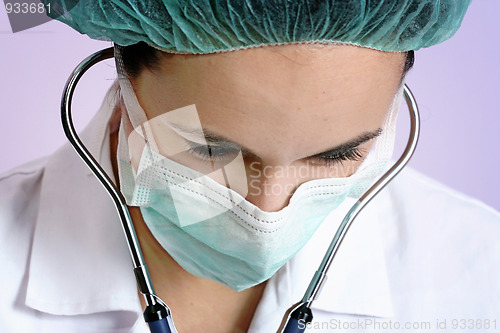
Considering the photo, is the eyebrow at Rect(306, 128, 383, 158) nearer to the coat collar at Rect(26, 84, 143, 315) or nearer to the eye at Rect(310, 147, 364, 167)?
the eye at Rect(310, 147, 364, 167)

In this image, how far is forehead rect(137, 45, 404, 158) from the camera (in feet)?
3.13

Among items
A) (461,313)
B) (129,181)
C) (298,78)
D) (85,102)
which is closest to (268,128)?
(298,78)

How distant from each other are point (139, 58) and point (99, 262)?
0.50m

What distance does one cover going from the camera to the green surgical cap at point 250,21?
0.92 metres

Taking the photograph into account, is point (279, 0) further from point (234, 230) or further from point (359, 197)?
point (359, 197)

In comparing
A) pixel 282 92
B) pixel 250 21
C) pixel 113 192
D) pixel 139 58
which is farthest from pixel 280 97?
pixel 113 192

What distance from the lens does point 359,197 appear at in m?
1.38

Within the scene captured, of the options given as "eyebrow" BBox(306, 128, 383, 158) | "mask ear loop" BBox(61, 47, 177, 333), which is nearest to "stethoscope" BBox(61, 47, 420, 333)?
"mask ear loop" BBox(61, 47, 177, 333)

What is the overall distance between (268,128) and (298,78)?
89 millimetres

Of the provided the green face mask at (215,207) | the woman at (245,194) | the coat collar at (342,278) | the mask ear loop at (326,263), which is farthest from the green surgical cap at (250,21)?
the coat collar at (342,278)

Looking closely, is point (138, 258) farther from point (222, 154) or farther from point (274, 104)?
point (274, 104)

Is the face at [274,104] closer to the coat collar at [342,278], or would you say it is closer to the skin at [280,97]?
the skin at [280,97]

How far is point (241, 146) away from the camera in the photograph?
101cm

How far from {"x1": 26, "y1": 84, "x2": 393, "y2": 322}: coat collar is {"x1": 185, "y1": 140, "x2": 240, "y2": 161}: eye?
28 centimetres
